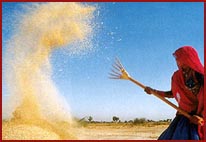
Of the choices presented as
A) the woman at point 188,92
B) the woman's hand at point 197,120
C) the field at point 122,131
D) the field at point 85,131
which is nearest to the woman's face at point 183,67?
the woman at point 188,92

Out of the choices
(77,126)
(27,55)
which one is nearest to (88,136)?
(77,126)

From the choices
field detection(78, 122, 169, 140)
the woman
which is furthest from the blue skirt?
field detection(78, 122, 169, 140)

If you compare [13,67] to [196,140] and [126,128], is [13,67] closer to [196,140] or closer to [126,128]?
[196,140]

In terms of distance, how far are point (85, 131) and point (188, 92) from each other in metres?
4.93

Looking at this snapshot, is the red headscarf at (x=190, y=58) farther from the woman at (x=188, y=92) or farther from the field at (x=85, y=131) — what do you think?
the field at (x=85, y=131)

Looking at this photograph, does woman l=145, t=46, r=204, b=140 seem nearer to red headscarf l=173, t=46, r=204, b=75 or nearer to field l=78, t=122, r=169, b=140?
red headscarf l=173, t=46, r=204, b=75

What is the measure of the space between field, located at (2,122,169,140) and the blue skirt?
2.25 m

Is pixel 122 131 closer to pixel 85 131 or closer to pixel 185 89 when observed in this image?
pixel 85 131

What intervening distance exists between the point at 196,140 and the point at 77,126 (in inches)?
161

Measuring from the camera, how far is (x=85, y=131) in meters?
9.99

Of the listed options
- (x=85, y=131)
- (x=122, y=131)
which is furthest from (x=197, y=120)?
(x=122, y=131)

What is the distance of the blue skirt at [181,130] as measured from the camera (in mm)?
5203

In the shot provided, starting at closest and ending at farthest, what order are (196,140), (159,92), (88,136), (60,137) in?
1. (196,140)
2. (159,92)
3. (60,137)
4. (88,136)

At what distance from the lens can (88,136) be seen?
989cm
